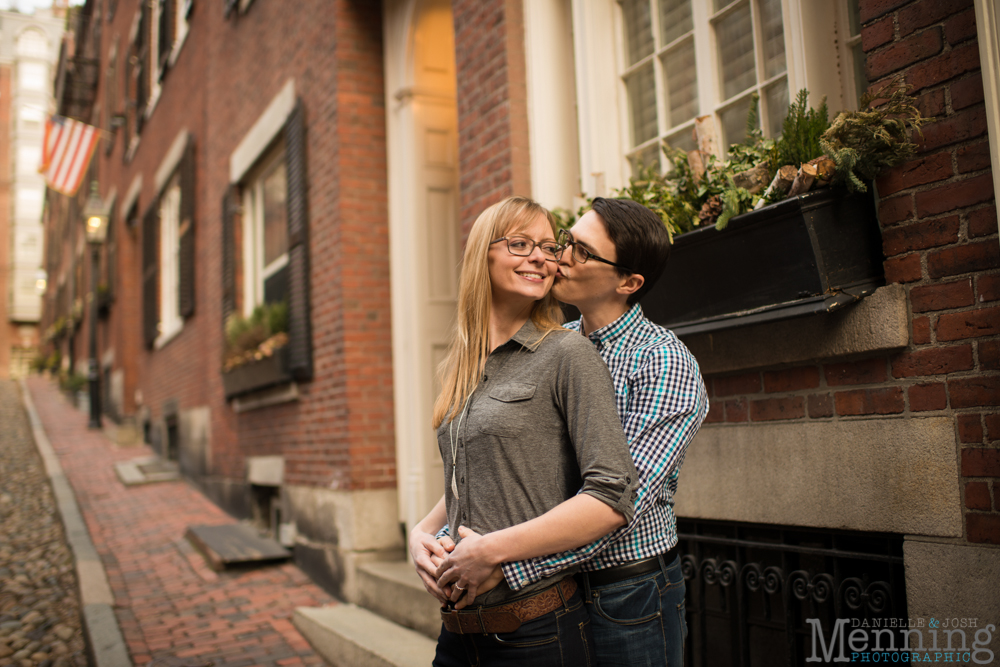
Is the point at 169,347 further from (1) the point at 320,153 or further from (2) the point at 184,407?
(1) the point at 320,153

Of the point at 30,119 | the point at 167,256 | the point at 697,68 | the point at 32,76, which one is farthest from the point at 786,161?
the point at 32,76

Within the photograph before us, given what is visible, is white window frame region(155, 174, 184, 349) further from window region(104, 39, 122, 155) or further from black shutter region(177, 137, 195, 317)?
window region(104, 39, 122, 155)

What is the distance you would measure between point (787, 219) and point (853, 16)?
966 mm

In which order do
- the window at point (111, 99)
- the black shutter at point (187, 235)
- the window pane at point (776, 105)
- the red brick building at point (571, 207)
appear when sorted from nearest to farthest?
the red brick building at point (571, 207)
the window pane at point (776, 105)
the black shutter at point (187, 235)
the window at point (111, 99)

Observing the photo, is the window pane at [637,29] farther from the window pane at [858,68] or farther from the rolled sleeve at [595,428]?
the rolled sleeve at [595,428]

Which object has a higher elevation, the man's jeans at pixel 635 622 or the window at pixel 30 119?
the window at pixel 30 119

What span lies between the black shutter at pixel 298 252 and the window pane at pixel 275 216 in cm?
79

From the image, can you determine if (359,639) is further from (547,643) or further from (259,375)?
(259,375)

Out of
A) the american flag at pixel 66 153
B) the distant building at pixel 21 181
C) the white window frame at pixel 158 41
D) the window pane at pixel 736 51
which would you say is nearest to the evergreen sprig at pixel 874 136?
the window pane at pixel 736 51

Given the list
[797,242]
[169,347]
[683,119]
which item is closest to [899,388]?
[797,242]

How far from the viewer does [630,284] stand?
6.38ft

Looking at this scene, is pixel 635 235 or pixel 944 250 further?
pixel 944 250

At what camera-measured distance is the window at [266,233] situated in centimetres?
751

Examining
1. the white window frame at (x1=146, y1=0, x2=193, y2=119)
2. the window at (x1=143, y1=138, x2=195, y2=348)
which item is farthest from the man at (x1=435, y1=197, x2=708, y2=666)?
the white window frame at (x1=146, y1=0, x2=193, y2=119)
